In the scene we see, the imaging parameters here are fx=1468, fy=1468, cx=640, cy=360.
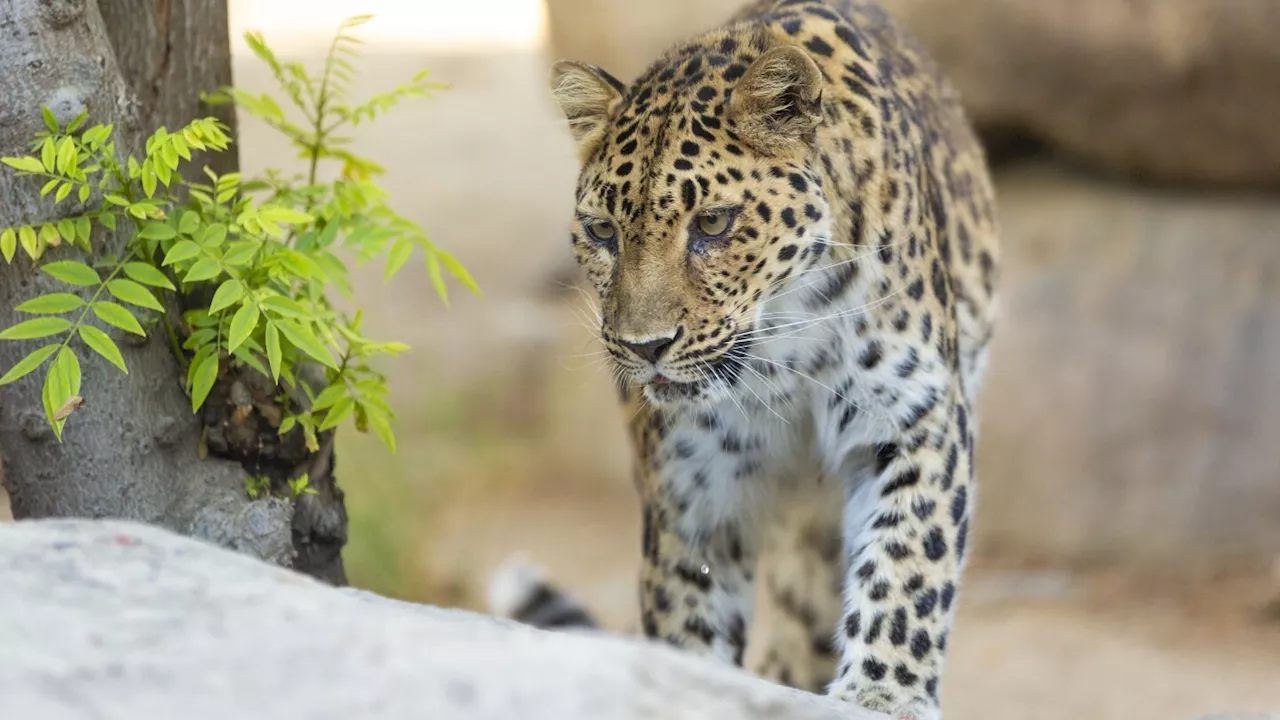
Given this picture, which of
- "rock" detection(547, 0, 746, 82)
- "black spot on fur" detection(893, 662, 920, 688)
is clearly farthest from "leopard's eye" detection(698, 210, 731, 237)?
"rock" detection(547, 0, 746, 82)

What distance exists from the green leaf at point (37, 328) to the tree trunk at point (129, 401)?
365 mm

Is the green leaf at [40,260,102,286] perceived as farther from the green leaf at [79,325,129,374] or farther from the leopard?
the leopard

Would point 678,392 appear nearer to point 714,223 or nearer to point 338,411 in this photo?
point 714,223

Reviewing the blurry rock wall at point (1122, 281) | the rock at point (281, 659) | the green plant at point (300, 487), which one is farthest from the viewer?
the blurry rock wall at point (1122, 281)

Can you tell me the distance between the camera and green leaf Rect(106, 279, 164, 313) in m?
4.14

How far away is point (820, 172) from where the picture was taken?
4.86 meters

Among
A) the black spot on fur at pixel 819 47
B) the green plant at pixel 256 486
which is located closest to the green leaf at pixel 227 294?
the green plant at pixel 256 486

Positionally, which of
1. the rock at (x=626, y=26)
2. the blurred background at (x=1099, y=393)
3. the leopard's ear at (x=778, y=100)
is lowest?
the blurred background at (x=1099, y=393)

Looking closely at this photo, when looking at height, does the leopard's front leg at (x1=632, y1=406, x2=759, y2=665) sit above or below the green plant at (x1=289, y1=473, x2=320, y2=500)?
below

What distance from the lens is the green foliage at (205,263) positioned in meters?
4.09

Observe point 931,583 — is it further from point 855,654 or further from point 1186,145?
point 1186,145

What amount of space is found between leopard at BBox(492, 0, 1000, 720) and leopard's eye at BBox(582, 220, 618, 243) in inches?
1.0

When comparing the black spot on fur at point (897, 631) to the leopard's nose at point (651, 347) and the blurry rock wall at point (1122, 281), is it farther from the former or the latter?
the blurry rock wall at point (1122, 281)

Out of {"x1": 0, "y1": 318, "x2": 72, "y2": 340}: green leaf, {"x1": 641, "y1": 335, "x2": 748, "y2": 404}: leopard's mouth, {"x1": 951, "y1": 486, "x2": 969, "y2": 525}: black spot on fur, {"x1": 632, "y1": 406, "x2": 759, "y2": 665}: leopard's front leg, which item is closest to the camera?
{"x1": 0, "y1": 318, "x2": 72, "y2": 340}: green leaf
